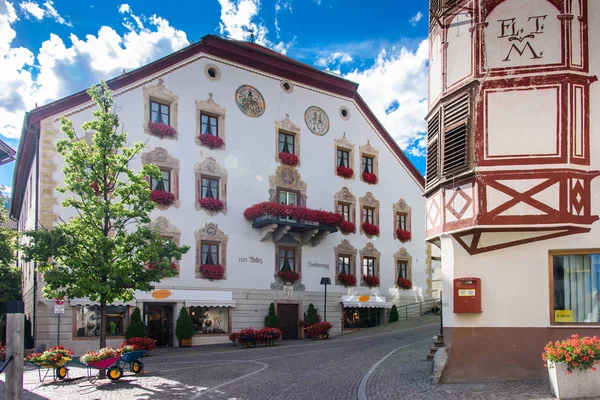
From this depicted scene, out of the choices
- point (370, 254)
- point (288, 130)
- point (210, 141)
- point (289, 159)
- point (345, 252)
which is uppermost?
point (288, 130)

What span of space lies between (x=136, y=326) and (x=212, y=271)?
4.51 meters

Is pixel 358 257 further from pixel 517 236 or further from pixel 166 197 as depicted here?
pixel 517 236

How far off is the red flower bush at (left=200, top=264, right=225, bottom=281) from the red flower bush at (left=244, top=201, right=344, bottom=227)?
118 inches

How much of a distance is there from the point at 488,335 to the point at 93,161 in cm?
1171

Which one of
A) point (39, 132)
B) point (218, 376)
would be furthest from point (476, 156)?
point (39, 132)

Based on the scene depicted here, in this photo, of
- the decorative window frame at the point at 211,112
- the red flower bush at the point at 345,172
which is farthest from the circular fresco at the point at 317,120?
the decorative window frame at the point at 211,112

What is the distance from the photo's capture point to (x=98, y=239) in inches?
691

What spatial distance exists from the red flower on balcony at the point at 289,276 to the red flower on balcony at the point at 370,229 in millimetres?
5620

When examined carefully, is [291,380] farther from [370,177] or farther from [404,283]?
[404,283]

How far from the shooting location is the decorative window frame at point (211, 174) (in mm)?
29547

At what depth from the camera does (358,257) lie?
Result: 35.4m

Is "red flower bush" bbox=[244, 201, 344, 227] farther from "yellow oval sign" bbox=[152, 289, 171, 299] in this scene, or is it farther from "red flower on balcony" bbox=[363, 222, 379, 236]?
"yellow oval sign" bbox=[152, 289, 171, 299]

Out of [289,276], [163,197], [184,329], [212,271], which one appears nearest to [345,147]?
[289,276]

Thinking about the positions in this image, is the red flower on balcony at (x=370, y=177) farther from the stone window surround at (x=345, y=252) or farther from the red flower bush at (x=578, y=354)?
the red flower bush at (x=578, y=354)
